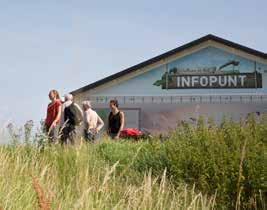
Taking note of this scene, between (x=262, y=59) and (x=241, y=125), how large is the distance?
17.8 m

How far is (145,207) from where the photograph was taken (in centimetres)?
405

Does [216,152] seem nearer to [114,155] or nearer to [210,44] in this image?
[114,155]

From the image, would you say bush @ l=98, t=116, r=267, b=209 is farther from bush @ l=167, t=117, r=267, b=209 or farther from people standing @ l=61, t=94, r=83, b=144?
people standing @ l=61, t=94, r=83, b=144

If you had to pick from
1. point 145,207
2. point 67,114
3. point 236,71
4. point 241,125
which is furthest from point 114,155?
point 236,71

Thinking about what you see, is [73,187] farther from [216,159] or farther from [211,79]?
[211,79]

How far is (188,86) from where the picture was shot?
26.0 metres

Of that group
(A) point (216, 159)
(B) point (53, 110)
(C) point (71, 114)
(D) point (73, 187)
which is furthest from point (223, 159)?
(C) point (71, 114)

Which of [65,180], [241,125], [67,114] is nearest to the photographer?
[65,180]

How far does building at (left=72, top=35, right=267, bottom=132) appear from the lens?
25219 mm

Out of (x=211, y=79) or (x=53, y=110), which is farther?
(x=211, y=79)

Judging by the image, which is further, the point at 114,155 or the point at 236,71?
the point at 236,71

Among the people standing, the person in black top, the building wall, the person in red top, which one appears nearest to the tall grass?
the person in red top

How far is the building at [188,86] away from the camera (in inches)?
993

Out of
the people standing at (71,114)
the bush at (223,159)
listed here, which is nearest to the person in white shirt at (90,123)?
the people standing at (71,114)
